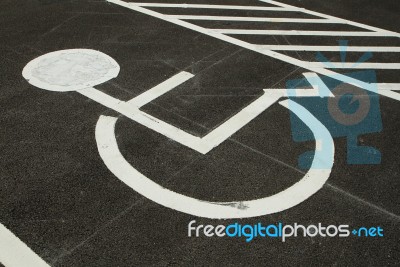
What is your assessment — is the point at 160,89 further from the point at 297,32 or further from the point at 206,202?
the point at 297,32

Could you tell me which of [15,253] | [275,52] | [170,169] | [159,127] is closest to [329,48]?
[275,52]

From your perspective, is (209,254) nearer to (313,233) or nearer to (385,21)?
(313,233)

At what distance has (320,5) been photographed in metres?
11.6

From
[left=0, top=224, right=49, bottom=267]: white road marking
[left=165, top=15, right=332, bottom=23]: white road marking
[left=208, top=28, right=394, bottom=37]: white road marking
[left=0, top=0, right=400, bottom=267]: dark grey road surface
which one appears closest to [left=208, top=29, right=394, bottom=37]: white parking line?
[left=208, top=28, right=394, bottom=37]: white road marking

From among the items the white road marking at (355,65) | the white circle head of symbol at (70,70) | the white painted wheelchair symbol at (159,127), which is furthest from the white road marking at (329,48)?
the white circle head of symbol at (70,70)

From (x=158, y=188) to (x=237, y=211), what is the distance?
1081 millimetres

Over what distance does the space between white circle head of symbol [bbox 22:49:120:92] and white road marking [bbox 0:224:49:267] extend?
3.35 meters

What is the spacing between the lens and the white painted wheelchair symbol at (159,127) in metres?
5.23

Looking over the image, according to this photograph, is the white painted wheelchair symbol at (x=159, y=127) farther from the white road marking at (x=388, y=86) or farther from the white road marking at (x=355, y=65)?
the white road marking at (x=388, y=86)

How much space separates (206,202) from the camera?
525cm

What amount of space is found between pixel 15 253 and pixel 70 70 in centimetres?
437

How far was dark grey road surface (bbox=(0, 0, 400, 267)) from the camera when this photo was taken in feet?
15.3

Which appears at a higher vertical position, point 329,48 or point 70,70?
point 329,48

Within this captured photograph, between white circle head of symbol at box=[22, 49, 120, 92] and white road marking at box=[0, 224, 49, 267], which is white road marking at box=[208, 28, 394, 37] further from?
white road marking at box=[0, 224, 49, 267]
